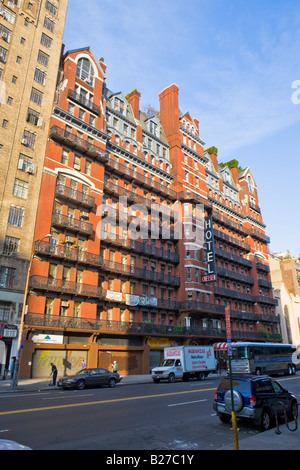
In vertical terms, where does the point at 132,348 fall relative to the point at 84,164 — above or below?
below

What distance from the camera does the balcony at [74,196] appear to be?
32125mm

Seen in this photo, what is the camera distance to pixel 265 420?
408 inches

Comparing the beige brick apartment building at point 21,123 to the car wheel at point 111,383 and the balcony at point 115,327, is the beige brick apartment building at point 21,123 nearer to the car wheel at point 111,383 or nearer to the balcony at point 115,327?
the balcony at point 115,327

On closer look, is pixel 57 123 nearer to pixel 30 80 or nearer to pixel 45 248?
pixel 30 80

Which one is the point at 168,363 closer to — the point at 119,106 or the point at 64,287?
the point at 64,287

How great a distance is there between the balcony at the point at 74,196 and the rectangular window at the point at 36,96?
9808 mm

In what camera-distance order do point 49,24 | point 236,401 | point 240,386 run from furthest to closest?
point 49,24, point 240,386, point 236,401

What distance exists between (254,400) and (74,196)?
26.7m

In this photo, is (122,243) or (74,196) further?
(122,243)

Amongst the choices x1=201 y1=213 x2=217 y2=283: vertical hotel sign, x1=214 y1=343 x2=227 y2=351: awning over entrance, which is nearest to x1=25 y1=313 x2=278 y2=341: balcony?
x1=214 y1=343 x2=227 y2=351: awning over entrance

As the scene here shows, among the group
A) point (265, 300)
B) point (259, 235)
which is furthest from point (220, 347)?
point (259, 235)

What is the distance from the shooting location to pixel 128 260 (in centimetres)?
3822

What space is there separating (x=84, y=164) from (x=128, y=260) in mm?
11690
